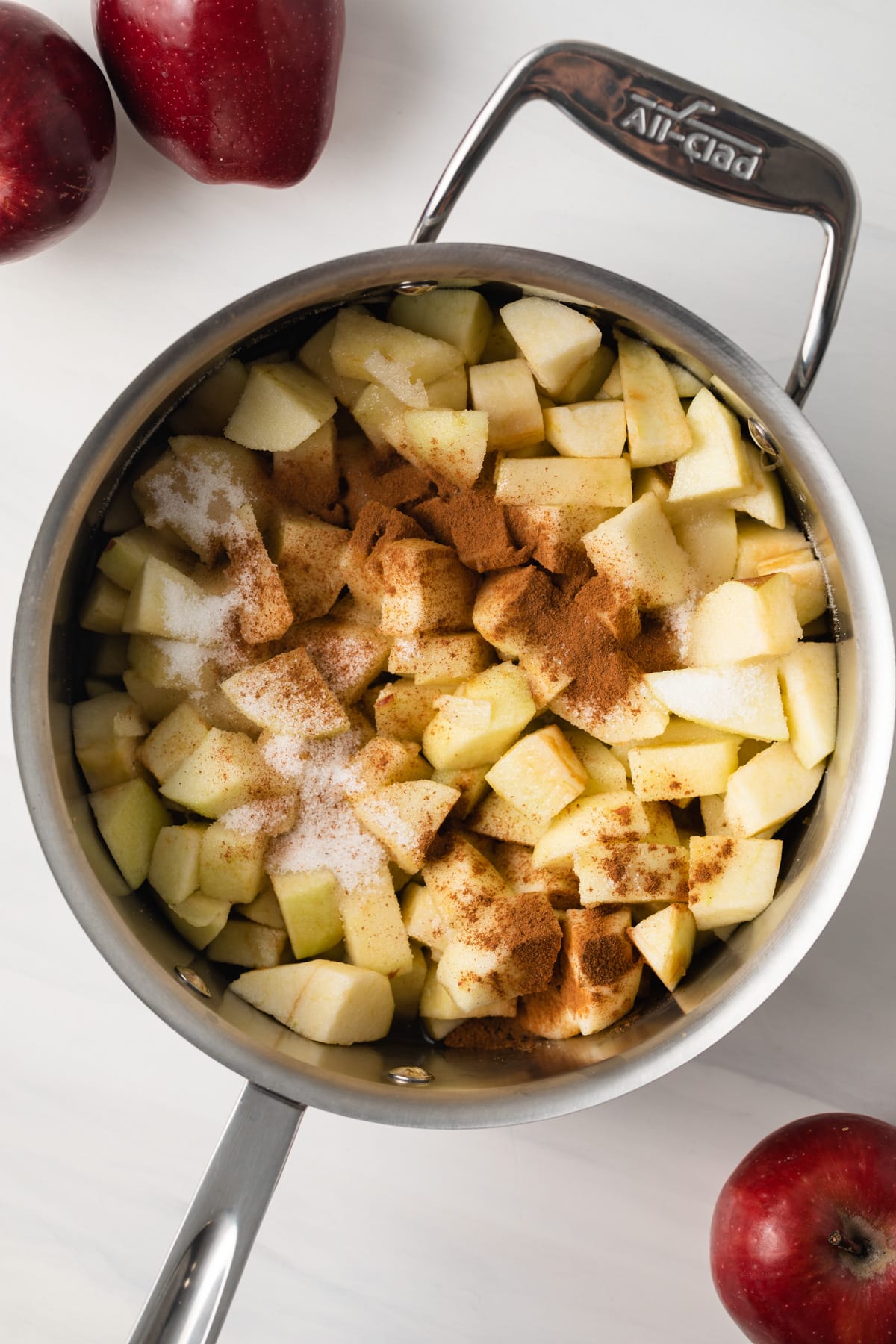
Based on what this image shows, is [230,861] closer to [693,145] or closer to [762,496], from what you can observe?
[762,496]

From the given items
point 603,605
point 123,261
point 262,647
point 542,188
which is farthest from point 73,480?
point 542,188

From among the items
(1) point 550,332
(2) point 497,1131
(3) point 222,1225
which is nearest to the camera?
(3) point 222,1225

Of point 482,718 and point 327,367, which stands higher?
point 327,367

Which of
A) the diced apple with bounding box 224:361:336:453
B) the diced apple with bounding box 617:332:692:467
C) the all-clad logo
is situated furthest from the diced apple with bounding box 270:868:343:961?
the all-clad logo

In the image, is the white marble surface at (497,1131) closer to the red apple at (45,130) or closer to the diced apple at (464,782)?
the red apple at (45,130)

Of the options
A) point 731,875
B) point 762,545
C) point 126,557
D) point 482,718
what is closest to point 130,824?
point 126,557

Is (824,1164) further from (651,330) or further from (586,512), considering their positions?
(651,330)
